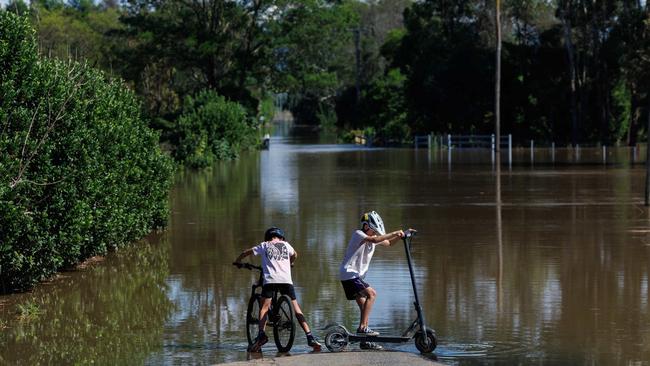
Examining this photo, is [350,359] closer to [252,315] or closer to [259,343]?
[259,343]

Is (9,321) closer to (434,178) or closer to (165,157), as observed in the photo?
→ (165,157)

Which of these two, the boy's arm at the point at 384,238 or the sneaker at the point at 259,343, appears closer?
the boy's arm at the point at 384,238

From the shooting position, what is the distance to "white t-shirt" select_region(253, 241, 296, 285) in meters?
12.3

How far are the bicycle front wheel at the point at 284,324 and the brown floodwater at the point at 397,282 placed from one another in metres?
0.41

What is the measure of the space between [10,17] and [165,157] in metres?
9.08


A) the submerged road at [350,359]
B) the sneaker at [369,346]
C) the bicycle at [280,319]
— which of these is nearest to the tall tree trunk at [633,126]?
the sneaker at [369,346]

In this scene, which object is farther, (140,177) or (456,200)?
(456,200)

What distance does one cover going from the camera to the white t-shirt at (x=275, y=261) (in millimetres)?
12344

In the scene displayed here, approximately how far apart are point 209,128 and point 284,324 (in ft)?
172

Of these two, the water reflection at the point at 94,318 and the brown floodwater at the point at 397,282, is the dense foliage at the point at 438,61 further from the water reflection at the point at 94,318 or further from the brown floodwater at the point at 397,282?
the water reflection at the point at 94,318

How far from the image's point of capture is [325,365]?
37.6 feet

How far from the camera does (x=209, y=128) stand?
6444cm

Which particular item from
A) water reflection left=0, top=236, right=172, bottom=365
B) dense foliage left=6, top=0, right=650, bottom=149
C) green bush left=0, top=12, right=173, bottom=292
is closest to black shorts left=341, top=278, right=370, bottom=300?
water reflection left=0, top=236, right=172, bottom=365

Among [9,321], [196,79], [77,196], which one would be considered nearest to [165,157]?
[77,196]
